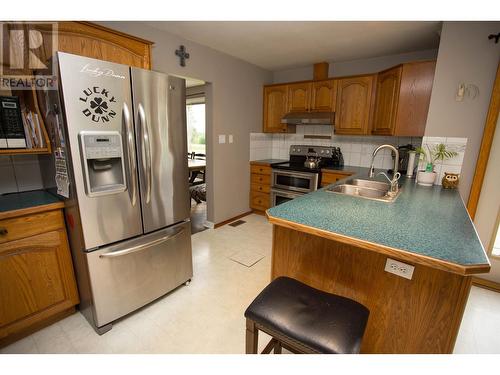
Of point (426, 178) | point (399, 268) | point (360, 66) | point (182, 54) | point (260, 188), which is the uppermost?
point (360, 66)

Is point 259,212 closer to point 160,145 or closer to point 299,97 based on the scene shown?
point 299,97

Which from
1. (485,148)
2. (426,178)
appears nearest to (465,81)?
(485,148)

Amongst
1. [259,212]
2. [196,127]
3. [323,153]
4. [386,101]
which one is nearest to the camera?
[386,101]

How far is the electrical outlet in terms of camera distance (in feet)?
3.37

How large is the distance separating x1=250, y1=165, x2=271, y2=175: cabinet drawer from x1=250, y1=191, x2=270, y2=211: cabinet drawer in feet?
1.18

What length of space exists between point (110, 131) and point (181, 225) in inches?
34.7

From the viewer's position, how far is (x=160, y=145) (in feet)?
5.49

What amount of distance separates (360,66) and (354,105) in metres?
0.62

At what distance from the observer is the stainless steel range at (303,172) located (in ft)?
10.9

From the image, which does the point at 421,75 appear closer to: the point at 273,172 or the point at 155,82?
the point at 273,172

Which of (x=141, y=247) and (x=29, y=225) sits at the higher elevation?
(x=29, y=225)

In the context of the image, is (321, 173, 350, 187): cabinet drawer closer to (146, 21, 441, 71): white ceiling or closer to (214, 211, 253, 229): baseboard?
(214, 211, 253, 229): baseboard

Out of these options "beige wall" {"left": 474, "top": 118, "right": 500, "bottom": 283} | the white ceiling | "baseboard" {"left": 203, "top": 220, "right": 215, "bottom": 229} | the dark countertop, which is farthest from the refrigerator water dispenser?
"beige wall" {"left": 474, "top": 118, "right": 500, "bottom": 283}

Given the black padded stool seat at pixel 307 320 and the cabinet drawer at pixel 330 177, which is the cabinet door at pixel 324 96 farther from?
the black padded stool seat at pixel 307 320
